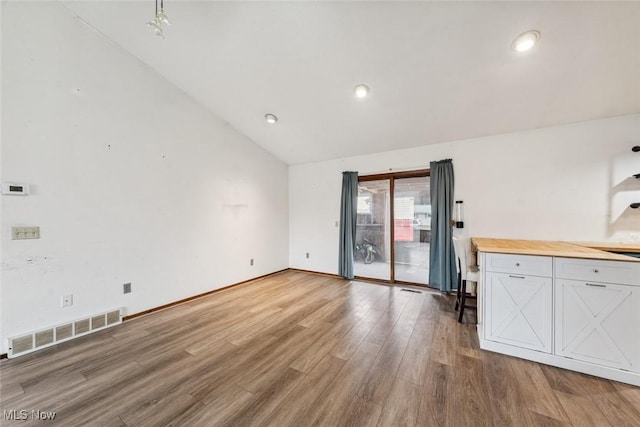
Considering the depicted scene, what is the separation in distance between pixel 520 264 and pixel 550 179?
2.02 meters

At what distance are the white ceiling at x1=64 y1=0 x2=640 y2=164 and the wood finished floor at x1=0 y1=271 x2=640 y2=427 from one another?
283cm

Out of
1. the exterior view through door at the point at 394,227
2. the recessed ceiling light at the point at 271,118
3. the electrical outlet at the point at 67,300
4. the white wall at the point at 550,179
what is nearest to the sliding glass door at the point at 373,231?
the exterior view through door at the point at 394,227

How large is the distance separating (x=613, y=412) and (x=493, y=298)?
2.87ft

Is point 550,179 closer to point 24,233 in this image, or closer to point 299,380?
point 299,380

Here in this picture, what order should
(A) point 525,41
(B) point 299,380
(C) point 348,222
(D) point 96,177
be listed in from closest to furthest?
(B) point 299,380
(A) point 525,41
(D) point 96,177
(C) point 348,222

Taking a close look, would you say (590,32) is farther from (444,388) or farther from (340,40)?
(444,388)

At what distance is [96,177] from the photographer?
8.39ft

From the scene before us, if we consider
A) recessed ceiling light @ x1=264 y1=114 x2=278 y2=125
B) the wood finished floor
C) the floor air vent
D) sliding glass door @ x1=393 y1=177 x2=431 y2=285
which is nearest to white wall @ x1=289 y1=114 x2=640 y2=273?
sliding glass door @ x1=393 y1=177 x2=431 y2=285

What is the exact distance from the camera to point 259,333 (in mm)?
2477

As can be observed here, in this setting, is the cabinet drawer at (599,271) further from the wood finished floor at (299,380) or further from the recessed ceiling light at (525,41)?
the recessed ceiling light at (525,41)

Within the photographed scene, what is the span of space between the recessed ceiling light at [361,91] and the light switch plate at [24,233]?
374 centimetres

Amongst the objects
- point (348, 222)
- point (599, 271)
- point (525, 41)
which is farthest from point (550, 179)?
point (348, 222)

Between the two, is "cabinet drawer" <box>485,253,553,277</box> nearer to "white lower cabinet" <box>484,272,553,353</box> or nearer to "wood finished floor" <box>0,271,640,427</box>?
"white lower cabinet" <box>484,272,553,353</box>

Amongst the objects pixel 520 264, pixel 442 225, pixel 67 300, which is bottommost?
pixel 67 300
